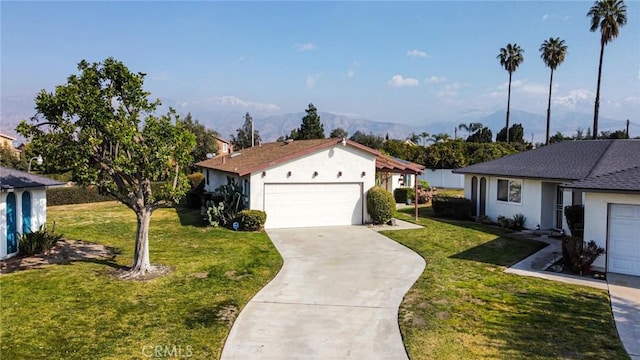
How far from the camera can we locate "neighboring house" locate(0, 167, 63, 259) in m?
12.4

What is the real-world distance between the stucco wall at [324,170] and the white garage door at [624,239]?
10.4 metres

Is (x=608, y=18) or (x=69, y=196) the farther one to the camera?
(x=608, y=18)

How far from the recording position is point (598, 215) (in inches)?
495

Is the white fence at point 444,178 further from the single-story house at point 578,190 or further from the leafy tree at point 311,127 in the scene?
the single-story house at point 578,190

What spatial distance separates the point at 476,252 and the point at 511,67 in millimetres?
48327

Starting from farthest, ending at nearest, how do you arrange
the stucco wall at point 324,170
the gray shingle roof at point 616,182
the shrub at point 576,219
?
1. the stucco wall at point 324,170
2. the shrub at point 576,219
3. the gray shingle roof at point 616,182

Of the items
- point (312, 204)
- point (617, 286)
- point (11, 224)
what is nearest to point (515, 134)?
point (312, 204)

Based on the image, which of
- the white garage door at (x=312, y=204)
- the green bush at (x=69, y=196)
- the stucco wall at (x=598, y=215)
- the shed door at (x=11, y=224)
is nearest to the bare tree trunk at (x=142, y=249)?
the shed door at (x=11, y=224)

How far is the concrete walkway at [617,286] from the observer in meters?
8.02

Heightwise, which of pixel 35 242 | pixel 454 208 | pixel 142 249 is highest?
pixel 454 208

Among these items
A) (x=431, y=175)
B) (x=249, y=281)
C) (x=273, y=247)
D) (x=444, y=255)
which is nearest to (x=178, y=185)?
(x=249, y=281)

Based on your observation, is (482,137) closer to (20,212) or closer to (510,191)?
(510,191)

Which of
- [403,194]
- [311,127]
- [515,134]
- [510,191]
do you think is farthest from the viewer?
[515,134]

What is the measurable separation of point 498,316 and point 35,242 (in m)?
13.2
